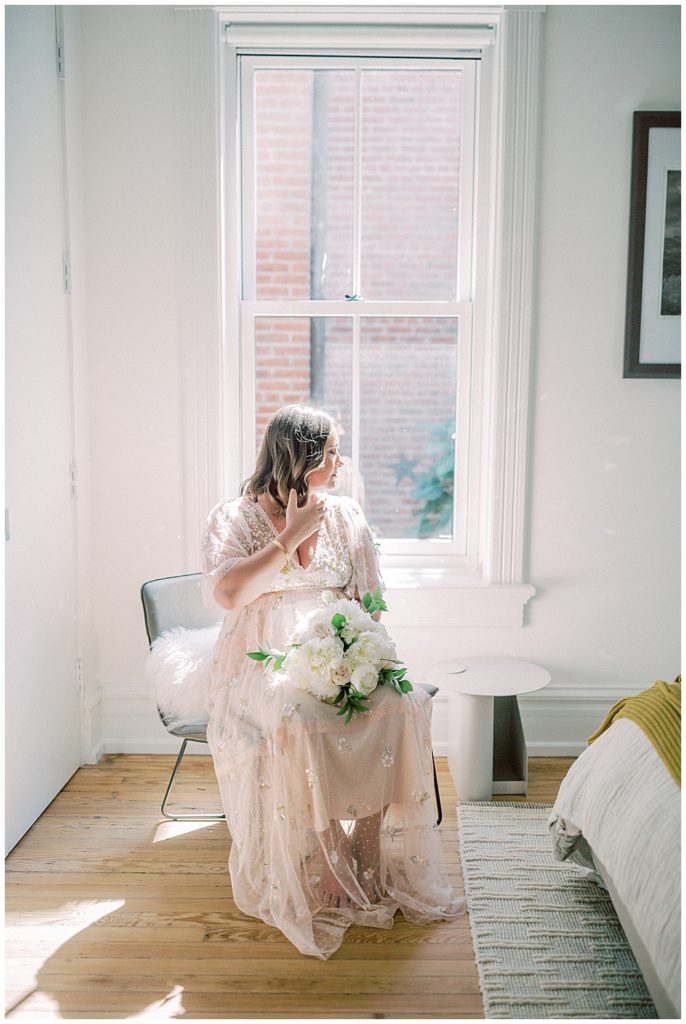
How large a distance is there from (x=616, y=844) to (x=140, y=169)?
2804 millimetres

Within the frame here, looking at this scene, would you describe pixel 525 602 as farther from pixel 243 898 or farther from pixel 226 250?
pixel 226 250

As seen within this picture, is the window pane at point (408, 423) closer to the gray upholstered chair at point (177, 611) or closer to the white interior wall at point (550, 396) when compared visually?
the white interior wall at point (550, 396)

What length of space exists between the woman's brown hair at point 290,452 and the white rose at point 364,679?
603mm

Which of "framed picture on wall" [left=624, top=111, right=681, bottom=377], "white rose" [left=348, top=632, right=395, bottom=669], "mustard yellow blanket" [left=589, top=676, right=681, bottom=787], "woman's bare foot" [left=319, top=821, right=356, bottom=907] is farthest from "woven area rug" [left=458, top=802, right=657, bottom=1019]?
"framed picture on wall" [left=624, top=111, right=681, bottom=377]

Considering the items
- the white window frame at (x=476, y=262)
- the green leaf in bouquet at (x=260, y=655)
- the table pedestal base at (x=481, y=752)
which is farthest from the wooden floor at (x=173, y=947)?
the white window frame at (x=476, y=262)

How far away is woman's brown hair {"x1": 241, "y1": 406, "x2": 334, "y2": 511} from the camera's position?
2.57m

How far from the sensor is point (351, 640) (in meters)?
2.30

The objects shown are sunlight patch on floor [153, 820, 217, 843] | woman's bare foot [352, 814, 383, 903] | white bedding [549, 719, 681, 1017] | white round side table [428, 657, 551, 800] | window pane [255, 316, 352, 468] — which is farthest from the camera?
window pane [255, 316, 352, 468]

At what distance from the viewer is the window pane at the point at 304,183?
10.9ft

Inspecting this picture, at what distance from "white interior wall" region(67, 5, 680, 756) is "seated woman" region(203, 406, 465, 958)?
92 centimetres

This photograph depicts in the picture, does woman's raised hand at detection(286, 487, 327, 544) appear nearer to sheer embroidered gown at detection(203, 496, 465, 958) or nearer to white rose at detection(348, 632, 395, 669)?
sheer embroidered gown at detection(203, 496, 465, 958)

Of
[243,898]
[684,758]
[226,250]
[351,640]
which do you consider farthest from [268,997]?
[226,250]

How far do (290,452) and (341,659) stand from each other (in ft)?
2.20

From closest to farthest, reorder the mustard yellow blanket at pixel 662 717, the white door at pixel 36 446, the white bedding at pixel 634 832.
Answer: the white bedding at pixel 634 832
the mustard yellow blanket at pixel 662 717
the white door at pixel 36 446
